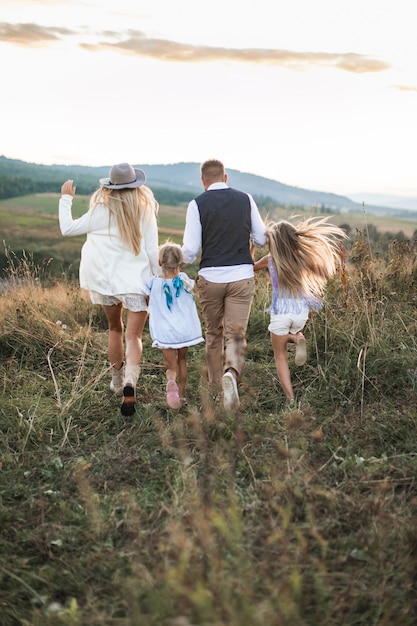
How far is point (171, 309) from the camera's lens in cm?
506

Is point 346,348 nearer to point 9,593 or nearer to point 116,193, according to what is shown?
point 116,193

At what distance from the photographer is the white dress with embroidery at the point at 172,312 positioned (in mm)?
5031

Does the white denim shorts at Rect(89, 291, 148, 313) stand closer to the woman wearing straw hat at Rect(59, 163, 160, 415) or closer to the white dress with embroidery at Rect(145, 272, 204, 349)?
the woman wearing straw hat at Rect(59, 163, 160, 415)

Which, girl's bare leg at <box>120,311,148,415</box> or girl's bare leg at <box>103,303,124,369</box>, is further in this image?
girl's bare leg at <box>103,303,124,369</box>

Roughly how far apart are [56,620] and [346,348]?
3.68 m

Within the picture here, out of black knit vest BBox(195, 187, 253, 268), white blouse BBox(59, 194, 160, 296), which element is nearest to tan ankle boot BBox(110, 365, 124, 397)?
white blouse BBox(59, 194, 160, 296)

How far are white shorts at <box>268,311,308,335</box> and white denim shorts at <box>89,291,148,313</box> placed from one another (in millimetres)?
1125

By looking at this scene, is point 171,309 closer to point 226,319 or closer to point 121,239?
point 226,319

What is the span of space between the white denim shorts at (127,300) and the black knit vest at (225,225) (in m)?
0.66

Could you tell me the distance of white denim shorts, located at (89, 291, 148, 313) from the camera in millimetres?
5137

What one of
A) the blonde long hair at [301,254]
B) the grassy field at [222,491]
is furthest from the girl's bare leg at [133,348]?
the blonde long hair at [301,254]

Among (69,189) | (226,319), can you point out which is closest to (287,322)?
(226,319)

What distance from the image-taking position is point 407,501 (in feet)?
11.6

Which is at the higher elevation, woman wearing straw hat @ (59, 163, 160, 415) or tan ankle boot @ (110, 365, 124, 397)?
woman wearing straw hat @ (59, 163, 160, 415)
